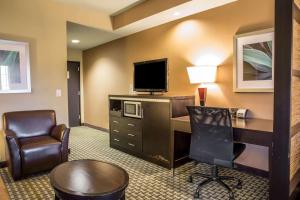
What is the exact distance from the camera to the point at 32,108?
3.63 metres

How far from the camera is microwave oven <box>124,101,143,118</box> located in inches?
147

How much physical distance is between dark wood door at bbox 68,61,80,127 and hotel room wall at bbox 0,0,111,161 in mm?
2682

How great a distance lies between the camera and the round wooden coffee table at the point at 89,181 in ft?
5.42

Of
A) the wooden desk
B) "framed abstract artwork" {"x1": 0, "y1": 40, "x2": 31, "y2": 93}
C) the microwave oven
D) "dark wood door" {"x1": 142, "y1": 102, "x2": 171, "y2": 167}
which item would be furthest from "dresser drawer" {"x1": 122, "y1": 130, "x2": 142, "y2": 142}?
"framed abstract artwork" {"x1": 0, "y1": 40, "x2": 31, "y2": 93}

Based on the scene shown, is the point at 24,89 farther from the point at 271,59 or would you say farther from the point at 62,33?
the point at 271,59

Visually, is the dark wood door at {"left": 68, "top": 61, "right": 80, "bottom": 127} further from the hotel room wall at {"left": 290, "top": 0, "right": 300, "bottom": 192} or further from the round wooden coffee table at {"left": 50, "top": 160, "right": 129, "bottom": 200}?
the hotel room wall at {"left": 290, "top": 0, "right": 300, "bottom": 192}

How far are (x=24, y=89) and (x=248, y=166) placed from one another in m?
3.65

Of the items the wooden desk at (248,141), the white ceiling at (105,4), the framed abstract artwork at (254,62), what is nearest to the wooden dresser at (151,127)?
the wooden desk at (248,141)

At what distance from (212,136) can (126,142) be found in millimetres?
2045

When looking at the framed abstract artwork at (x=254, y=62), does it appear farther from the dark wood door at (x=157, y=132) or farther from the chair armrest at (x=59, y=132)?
the chair armrest at (x=59, y=132)

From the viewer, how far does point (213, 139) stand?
7.80 ft

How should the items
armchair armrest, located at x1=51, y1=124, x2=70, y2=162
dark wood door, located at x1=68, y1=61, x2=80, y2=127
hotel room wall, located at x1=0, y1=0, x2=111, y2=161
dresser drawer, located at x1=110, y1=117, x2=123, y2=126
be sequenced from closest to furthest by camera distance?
armchair armrest, located at x1=51, y1=124, x2=70, y2=162 < hotel room wall, located at x1=0, y1=0, x2=111, y2=161 < dresser drawer, located at x1=110, y1=117, x2=123, y2=126 < dark wood door, located at x1=68, y1=61, x2=80, y2=127

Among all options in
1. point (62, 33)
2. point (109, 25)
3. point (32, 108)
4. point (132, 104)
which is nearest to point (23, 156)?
point (32, 108)

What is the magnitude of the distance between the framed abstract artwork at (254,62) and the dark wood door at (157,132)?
1.11m
